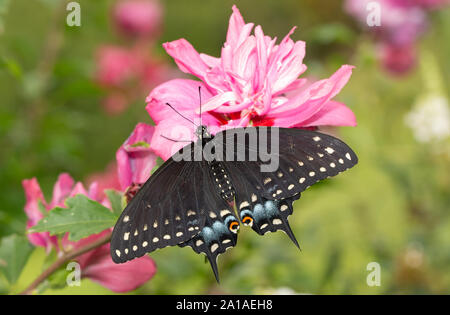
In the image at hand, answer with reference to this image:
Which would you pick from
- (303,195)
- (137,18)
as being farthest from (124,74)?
(303,195)

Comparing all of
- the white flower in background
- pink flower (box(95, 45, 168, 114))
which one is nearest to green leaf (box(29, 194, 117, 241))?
pink flower (box(95, 45, 168, 114))

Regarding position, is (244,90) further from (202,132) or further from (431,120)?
(431,120)

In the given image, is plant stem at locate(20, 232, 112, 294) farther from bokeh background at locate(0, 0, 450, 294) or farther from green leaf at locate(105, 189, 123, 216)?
bokeh background at locate(0, 0, 450, 294)

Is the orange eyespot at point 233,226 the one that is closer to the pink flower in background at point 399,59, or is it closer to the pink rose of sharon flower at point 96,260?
the pink rose of sharon flower at point 96,260

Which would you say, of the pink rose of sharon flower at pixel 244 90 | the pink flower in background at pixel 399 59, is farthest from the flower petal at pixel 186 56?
the pink flower in background at pixel 399 59

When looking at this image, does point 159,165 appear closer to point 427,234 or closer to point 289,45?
point 289,45
